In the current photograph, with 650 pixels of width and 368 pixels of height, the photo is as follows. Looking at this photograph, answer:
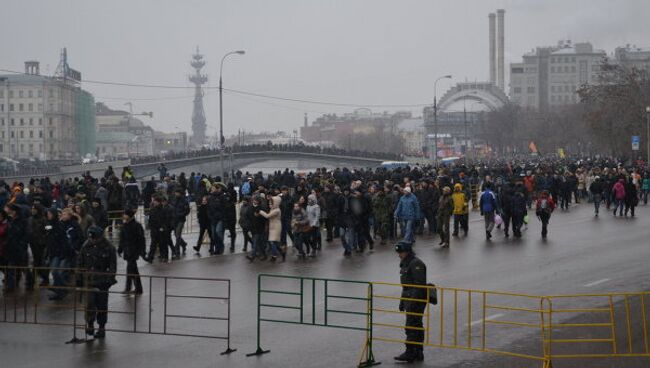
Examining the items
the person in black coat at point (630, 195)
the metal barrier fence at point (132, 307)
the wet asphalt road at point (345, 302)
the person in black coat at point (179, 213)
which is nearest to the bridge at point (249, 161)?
the person in black coat at point (630, 195)

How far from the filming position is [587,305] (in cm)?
1705

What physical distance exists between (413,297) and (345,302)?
402 centimetres

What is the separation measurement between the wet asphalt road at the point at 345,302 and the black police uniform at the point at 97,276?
0.41 meters

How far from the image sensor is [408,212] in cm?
2566

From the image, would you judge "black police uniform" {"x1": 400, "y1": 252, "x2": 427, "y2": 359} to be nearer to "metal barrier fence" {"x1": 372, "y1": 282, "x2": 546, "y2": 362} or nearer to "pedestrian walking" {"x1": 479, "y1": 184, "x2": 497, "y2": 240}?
"metal barrier fence" {"x1": 372, "y1": 282, "x2": 546, "y2": 362}

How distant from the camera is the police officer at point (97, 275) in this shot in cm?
1504

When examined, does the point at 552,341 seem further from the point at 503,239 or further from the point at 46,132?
the point at 46,132

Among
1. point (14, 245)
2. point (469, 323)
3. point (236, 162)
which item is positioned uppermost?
point (236, 162)

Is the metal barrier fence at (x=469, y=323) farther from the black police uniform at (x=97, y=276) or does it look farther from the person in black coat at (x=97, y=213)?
the person in black coat at (x=97, y=213)

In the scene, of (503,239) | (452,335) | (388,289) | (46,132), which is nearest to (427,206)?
(503,239)

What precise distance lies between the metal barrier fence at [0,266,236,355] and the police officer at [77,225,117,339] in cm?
3

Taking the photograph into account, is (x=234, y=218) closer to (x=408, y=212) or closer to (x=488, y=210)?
(x=408, y=212)

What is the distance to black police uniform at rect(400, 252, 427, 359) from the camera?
520 inches

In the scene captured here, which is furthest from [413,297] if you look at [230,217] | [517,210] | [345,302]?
[517,210]
